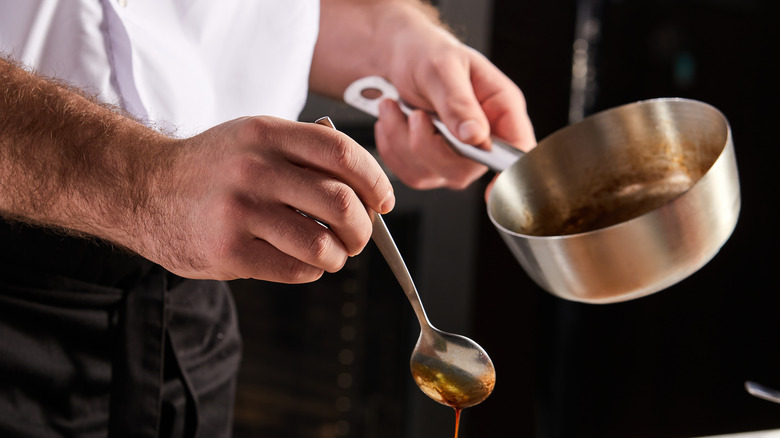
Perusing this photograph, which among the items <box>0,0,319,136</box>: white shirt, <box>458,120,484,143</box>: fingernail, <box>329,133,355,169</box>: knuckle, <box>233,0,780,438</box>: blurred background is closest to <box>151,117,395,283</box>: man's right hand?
<box>329,133,355,169</box>: knuckle

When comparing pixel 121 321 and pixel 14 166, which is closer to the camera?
pixel 14 166

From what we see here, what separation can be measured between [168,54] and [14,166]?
0.84 feet

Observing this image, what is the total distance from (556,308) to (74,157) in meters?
1.42

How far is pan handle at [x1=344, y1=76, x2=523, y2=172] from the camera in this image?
2.74 ft

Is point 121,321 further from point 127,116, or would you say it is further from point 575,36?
point 575,36

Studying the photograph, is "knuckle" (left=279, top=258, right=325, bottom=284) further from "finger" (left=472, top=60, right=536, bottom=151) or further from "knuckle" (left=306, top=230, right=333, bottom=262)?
"finger" (left=472, top=60, right=536, bottom=151)

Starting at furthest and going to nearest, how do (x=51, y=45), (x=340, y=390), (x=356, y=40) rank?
(x=340, y=390), (x=356, y=40), (x=51, y=45)

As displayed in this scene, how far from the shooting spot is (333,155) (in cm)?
44

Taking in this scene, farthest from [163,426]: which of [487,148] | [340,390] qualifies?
[340,390]

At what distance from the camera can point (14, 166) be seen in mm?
507

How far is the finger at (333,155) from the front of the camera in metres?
0.44

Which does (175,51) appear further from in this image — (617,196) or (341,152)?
(617,196)

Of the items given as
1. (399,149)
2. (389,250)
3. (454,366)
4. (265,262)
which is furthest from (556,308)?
(265,262)

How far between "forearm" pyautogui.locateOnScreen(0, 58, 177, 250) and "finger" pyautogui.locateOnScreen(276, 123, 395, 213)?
0.31ft
